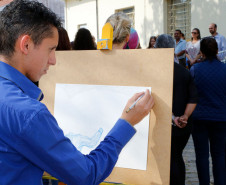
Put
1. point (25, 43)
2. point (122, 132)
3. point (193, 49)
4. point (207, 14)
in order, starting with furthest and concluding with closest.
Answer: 1. point (207, 14)
2. point (193, 49)
3. point (122, 132)
4. point (25, 43)

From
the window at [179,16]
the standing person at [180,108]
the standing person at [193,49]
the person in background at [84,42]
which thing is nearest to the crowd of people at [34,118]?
the standing person at [180,108]

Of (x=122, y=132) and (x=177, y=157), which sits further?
(x=177, y=157)

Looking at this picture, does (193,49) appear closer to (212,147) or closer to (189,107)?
(212,147)

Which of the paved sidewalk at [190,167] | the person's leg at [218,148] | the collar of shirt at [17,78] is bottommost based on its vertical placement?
the paved sidewalk at [190,167]

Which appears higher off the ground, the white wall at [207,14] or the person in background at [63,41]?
the white wall at [207,14]

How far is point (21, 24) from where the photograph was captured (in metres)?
0.83

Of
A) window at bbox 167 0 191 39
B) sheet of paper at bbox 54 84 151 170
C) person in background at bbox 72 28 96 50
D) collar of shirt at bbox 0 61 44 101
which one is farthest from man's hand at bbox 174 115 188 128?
window at bbox 167 0 191 39

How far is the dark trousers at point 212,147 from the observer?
242 centimetres

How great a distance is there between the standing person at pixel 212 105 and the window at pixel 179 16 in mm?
6593

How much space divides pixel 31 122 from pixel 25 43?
10.7 inches

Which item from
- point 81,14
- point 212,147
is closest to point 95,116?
point 212,147

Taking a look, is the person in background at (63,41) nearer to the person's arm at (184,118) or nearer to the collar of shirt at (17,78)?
the person's arm at (184,118)

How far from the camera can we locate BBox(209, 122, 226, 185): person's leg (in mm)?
2400

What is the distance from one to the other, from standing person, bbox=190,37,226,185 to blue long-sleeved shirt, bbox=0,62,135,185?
1.76 metres
